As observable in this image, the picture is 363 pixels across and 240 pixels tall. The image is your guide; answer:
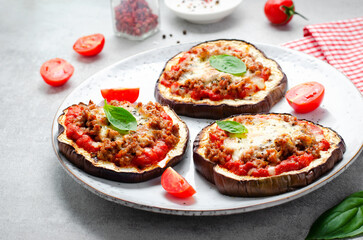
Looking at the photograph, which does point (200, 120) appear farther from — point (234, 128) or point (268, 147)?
point (268, 147)

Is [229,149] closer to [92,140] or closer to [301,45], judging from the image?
[92,140]

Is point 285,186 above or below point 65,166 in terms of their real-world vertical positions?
above

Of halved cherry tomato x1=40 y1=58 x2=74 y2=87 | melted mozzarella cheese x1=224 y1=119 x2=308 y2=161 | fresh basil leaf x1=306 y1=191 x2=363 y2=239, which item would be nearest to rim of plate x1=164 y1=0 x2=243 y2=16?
halved cherry tomato x1=40 y1=58 x2=74 y2=87

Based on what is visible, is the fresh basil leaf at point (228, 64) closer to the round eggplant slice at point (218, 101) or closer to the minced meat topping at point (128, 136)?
the round eggplant slice at point (218, 101)

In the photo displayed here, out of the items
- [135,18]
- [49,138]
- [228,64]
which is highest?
[228,64]

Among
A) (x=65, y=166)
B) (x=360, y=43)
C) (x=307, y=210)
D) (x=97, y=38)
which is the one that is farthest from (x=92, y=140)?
(x=360, y=43)

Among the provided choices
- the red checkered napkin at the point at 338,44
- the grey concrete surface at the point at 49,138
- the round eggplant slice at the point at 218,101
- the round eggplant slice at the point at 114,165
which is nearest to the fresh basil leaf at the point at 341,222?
the grey concrete surface at the point at 49,138

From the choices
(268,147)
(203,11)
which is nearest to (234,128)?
(268,147)
